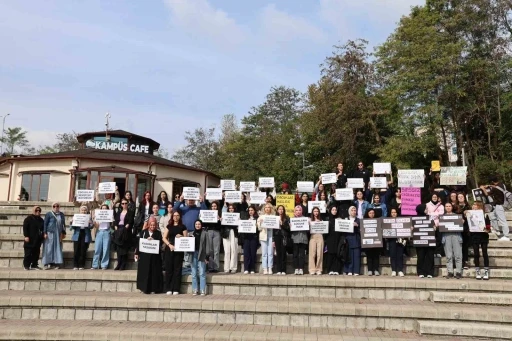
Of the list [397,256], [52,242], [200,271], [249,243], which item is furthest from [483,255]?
[52,242]

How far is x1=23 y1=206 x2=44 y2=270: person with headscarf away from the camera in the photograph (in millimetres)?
10922

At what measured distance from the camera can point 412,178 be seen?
13.1m

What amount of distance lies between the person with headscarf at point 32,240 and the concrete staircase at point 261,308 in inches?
18.0

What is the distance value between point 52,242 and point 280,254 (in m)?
6.05

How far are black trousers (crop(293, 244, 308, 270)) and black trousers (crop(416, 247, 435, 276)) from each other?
2.82 metres

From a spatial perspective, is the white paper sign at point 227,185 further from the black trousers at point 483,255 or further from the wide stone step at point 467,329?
the wide stone step at point 467,329

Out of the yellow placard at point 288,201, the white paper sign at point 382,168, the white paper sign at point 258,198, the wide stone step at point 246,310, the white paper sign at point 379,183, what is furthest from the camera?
the white paper sign at point 382,168

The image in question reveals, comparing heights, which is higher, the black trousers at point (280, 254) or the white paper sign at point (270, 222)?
the white paper sign at point (270, 222)

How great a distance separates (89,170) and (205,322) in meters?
23.8

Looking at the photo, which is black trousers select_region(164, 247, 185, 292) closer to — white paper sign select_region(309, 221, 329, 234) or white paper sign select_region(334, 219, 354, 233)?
white paper sign select_region(309, 221, 329, 234)

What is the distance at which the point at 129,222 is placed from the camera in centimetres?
1140

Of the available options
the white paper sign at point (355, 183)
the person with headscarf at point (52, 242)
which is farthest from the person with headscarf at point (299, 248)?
the person with headscarf at point (52, 242)

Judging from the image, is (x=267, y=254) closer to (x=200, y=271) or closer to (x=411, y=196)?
(x=200, y=271)

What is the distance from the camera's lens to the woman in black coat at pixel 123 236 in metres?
11.1
